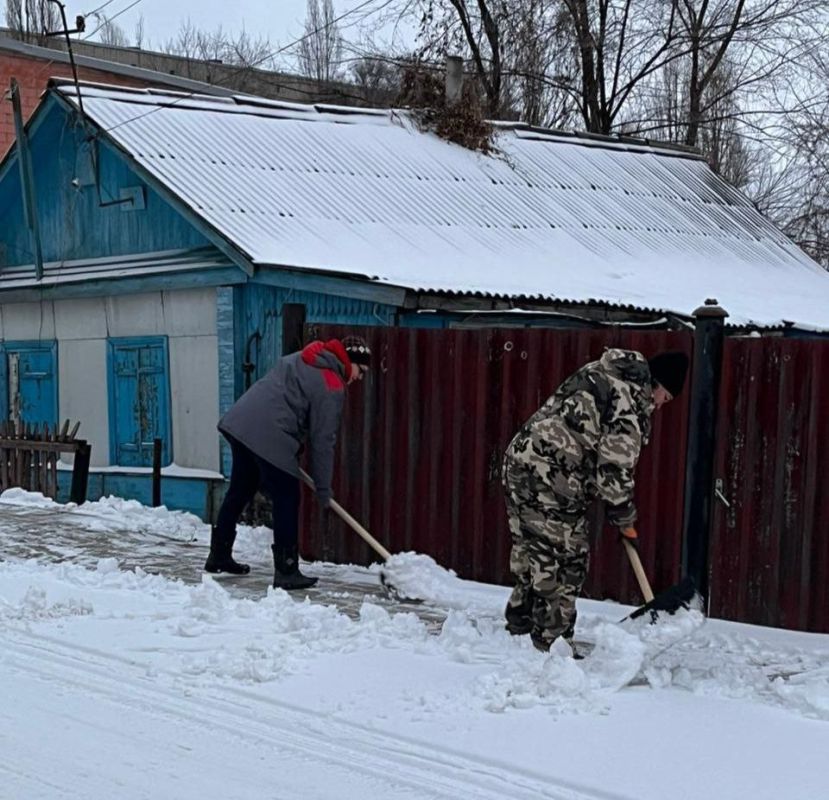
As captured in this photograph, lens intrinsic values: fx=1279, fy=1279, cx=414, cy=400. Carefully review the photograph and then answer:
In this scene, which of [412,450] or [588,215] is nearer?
[412,450]

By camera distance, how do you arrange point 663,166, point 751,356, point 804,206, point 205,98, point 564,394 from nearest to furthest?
point 564,394, point 751,356, point 205,98, point 663,166, point 804,206

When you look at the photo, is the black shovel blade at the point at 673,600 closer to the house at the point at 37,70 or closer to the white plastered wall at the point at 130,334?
the white plastered wall at the point at 130,334

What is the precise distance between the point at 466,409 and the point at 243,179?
542 cm

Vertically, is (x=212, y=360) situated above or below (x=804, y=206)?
below

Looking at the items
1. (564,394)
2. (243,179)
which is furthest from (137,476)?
(564,394)

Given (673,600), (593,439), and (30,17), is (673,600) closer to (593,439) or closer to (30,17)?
(593,439)

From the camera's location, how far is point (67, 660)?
242 inches

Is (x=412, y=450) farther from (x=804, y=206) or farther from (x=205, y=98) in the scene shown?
(x=804, y=206)

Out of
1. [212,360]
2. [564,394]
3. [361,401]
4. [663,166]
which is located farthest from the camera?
[663,166]

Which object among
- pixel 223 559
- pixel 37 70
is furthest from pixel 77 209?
pixel 37 70

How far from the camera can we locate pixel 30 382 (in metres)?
15.1

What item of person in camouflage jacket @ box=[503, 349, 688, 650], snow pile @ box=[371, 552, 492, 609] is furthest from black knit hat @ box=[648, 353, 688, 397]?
snow pile @ box=[371, 552, 492, 609]

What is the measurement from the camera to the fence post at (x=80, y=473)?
12.3 metres

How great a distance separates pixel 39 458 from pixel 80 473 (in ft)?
2.25
